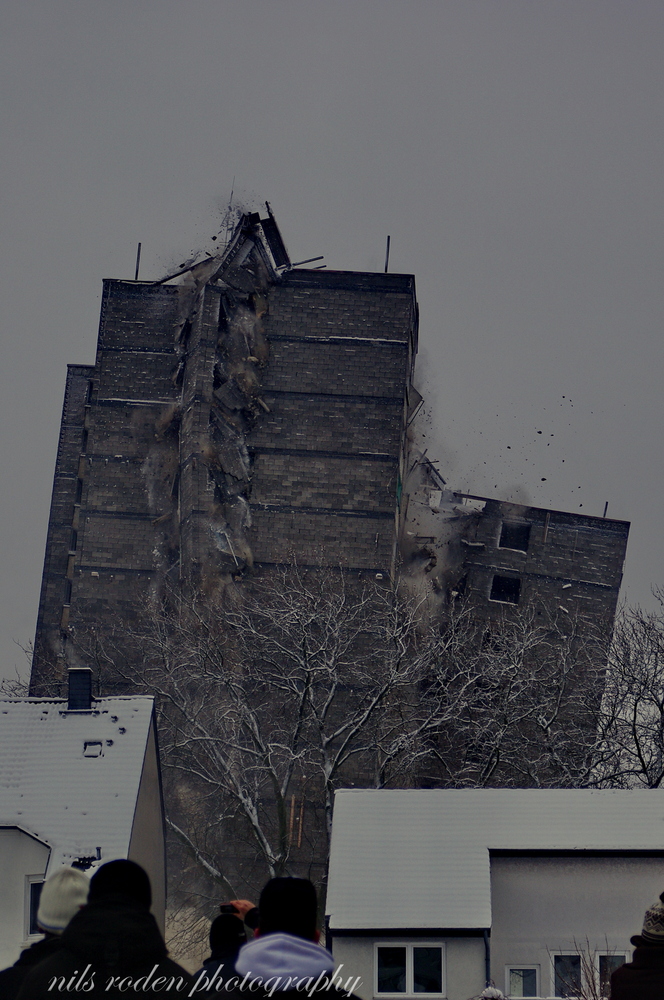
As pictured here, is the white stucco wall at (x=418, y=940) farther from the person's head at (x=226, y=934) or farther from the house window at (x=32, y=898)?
the person's head at (x=226, y=934)

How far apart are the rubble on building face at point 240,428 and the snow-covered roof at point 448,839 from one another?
47.8 ft

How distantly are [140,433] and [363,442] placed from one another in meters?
6.57

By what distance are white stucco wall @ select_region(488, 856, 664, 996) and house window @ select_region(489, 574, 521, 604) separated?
18990 millimetres

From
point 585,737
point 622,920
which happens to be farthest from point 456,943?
point 585,737

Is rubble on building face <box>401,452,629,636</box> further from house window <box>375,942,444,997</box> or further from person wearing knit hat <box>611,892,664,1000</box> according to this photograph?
person wearing knit hat <box>611,892,664,1000</box>

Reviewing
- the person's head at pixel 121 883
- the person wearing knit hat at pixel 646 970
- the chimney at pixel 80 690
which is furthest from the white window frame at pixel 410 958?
the person's head at pixel 121 883

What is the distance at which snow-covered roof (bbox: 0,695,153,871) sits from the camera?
22016 mm

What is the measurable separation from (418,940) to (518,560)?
21232mm

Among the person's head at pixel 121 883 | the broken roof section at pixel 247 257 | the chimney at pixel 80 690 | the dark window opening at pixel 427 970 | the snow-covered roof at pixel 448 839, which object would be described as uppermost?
the broken roof section at pixel 247 257

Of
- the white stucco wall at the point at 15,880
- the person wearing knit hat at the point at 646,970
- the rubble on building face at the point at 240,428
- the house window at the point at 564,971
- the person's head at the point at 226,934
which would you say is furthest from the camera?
the rubble on building face at the point at 240,428

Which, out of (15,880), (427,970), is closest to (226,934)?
(427,970)

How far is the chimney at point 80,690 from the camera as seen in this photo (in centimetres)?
2383

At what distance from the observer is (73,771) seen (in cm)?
2297

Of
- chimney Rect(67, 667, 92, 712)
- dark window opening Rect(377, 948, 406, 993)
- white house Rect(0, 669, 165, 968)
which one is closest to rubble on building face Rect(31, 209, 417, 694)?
chimney Rect(67, 667, 92, 712)
